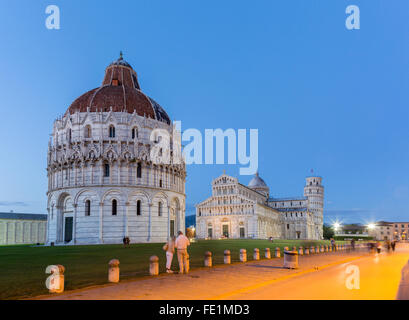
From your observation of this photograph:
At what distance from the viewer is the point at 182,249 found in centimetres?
1777

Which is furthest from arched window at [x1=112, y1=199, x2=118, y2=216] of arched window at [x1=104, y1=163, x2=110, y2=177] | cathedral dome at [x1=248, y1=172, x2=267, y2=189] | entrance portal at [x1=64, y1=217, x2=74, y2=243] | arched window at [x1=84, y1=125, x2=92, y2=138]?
cathedral dome at [x1=248, y1=172, x2=267, y2=189]

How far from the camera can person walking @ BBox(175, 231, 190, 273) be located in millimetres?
17656

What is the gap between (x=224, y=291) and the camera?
12641mm

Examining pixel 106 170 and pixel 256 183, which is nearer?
pixel 106 170

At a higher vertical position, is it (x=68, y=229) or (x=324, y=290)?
(x=324, y=290)

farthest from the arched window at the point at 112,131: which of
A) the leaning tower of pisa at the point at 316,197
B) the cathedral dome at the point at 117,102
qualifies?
the leaning tower of pisa at the point at 316,197

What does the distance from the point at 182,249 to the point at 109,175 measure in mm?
39679

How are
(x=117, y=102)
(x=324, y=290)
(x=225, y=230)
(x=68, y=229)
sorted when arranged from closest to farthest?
(x=324, y=290) → (x=68, y=229) → (x=117, y=102) → (x=225, y=230)

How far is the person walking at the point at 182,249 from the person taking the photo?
57.9 feet

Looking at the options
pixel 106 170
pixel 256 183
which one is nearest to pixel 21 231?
pixel 106 170

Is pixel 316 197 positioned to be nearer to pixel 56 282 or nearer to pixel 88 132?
pixel 88 132
